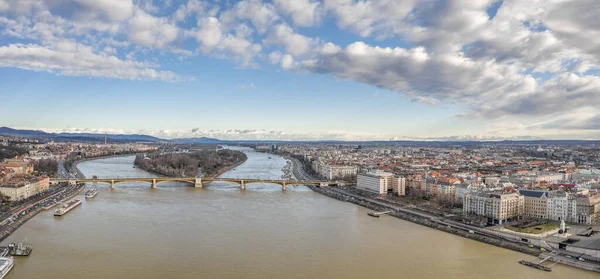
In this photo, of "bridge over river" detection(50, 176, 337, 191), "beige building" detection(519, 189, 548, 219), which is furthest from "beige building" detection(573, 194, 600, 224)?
"bridge over river" detection(50, 176, 337, 191)

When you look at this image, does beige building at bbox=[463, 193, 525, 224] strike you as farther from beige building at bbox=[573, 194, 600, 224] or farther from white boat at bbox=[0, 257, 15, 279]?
white boat at bbox=[0, 257, 15, 279]

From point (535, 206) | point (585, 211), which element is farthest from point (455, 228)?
point (585, 211)

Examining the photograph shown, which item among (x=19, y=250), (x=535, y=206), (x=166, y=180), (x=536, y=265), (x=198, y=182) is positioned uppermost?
(x=535, y=206)

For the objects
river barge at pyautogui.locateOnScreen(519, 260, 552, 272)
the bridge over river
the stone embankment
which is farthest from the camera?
the bridge over river

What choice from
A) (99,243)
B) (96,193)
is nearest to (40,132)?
(96,193)

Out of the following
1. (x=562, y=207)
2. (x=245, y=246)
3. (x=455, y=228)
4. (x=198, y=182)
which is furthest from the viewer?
(x=198, y=182)

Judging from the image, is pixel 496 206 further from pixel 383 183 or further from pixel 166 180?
pixel 166 180
